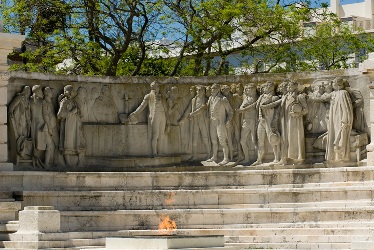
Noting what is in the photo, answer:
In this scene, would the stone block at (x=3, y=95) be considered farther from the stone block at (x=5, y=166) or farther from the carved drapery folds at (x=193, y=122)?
the stone block at (x=5, y=166)

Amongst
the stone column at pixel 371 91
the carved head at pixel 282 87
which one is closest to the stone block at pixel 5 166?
the carved head at pixel 282 87

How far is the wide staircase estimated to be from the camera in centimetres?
3045

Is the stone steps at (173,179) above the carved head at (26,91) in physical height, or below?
below

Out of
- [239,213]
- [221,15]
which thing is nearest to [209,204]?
[239,213]

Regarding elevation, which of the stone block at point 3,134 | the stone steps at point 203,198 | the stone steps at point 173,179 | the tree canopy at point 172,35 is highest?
the tree canopy at point 172,35

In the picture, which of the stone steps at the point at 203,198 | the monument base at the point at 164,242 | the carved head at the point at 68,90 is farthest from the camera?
the carved head at the point at 68,90

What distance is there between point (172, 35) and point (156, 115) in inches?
383

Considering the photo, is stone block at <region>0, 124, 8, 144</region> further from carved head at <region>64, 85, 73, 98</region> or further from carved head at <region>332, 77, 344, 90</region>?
carved head at <region>332, 77, 344, 90</region>

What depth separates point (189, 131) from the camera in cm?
3528

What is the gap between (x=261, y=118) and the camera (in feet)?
112

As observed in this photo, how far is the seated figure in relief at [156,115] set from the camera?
3484 cm

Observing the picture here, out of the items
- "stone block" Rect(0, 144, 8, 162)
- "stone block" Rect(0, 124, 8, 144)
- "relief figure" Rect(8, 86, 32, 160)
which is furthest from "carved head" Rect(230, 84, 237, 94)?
"stone block" Rect(0, 144, 8, 162)

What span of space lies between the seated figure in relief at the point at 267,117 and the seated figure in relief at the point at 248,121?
268 millimetres

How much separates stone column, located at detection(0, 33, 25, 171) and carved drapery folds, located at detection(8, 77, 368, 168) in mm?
397
